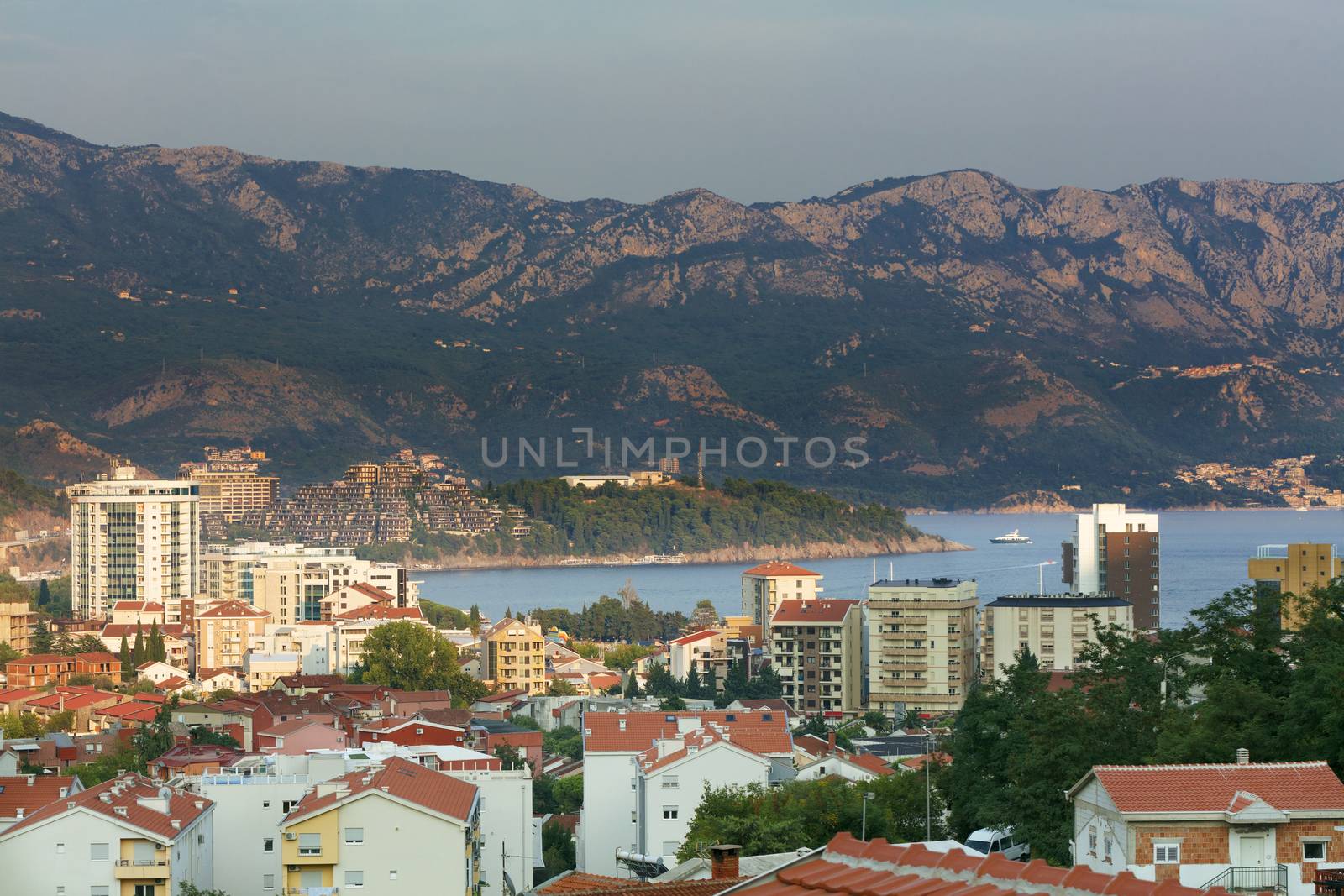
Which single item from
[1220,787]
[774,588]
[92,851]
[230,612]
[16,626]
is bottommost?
[16,626]

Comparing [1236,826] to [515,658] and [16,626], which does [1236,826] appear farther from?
[16,626]

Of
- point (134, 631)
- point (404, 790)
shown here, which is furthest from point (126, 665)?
point (404, 790)

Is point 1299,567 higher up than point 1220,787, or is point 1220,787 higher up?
point 1220,787

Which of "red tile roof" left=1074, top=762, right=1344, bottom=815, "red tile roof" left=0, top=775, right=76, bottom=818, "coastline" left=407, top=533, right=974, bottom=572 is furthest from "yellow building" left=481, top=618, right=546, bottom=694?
"coastline" left=407, top=533, right=974, bottom=572

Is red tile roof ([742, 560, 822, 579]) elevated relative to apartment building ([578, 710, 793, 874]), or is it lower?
elevated

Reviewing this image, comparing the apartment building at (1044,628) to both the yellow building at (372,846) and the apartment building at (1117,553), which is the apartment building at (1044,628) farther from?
the yellow building at (372,846)

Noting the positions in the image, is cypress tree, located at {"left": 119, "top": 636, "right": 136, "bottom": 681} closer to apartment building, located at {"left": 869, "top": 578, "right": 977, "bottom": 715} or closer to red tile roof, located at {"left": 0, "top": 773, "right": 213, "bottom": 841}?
apartment building, located at {"left": 869, "top": 578, "right": 977, "bottom": 715}

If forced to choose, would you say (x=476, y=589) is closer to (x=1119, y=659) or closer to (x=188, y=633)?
(x=188, y=633)
